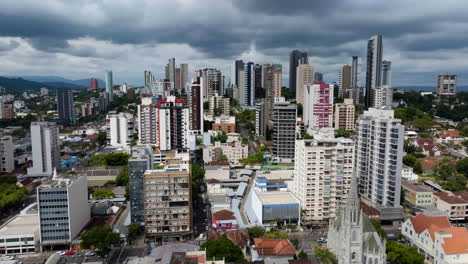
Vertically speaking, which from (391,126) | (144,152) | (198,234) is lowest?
(198,234)

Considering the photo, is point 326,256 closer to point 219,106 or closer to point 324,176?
point 324,176

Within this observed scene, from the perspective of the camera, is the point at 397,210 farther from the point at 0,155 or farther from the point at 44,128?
the point at 0,155

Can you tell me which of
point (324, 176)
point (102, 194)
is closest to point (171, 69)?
point (102, 194)

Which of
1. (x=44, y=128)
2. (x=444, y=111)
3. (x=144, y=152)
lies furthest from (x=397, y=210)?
(x=444, y=111)

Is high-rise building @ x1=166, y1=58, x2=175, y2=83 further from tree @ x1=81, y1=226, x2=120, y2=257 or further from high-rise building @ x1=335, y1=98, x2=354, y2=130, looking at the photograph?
tree @ x1=81, y1=226, x2=120, y2=257

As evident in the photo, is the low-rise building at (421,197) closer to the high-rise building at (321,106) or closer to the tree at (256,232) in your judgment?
the tree at (256,232)
